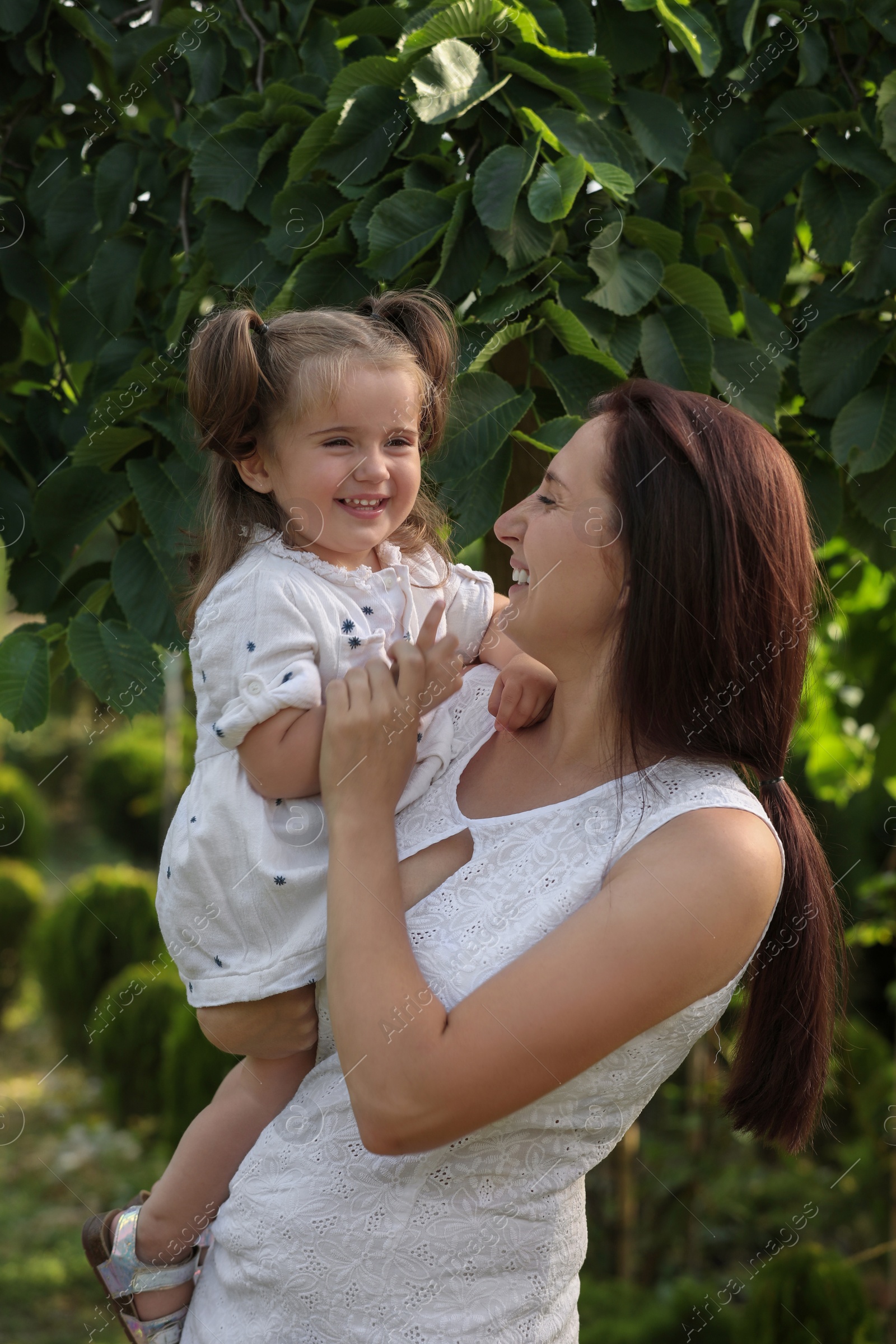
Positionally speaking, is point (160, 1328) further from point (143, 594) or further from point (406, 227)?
point (406, 227)

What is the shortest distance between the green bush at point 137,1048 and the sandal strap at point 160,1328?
4.07m

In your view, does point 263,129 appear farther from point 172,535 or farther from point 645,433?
point 645,433

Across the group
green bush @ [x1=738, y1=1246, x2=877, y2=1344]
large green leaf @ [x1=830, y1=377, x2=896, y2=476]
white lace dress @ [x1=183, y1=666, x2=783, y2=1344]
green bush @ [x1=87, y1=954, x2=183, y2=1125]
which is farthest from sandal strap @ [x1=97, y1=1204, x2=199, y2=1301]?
green bush @ [x1=87, y1=954, x2=183, y2=1125]

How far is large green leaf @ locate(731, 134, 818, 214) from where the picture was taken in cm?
161

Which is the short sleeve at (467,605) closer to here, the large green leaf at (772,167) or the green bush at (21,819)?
the large green leaf at (772,167)

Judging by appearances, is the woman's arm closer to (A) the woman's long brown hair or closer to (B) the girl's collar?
(A) the woman's long brown hair

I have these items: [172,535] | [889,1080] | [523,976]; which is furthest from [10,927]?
[523,976]

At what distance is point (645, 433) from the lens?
1233mm

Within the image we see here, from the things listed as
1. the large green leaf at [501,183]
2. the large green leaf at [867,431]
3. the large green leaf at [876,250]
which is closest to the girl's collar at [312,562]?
the large green leaf at [501,183]

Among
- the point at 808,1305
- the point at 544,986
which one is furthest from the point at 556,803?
the point at 808,1305

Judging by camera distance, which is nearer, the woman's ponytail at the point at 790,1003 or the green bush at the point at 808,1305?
the woman's ponytail at the point at 790,1003

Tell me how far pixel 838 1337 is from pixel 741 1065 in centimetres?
175

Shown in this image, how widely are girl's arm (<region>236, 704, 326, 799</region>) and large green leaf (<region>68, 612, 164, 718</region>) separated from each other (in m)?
0.26

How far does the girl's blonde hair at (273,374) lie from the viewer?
1.38 m
